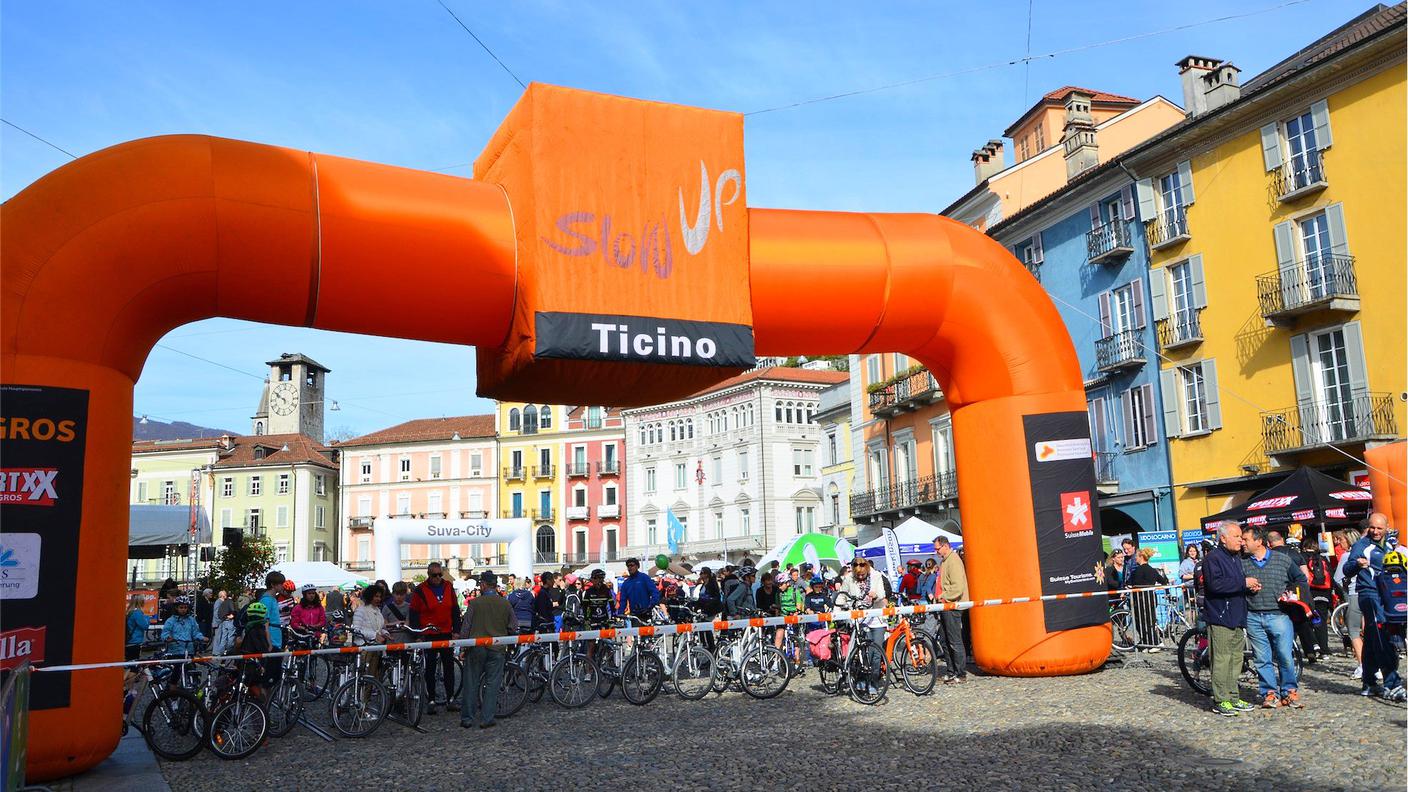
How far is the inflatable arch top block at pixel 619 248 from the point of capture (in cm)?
1063

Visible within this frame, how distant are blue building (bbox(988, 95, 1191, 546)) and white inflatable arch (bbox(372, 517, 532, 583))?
14.2 meters

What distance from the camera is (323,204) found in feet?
33.1

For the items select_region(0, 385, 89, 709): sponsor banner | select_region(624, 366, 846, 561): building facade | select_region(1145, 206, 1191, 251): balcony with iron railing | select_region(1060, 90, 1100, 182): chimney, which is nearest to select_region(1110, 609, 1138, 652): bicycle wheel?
select_region(0, 385, 89, 709): sponsor banner

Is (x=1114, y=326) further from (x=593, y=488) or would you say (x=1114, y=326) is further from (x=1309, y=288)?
(x=593, y=488)

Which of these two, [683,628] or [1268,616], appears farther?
Result: [683,628]

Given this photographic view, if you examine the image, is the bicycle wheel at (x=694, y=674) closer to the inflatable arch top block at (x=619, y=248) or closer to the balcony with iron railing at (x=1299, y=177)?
the inflatable arch top block at (x=619, y=248)

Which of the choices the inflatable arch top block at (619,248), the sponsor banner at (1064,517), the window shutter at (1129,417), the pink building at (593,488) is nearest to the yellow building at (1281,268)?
the window shutter at (1129,417)

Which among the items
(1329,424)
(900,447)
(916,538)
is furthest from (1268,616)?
(900,447)

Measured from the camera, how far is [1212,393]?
82.1 ft

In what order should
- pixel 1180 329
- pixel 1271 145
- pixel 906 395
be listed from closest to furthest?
1. pixel 1271 145
2. pixel 1180 329
3. pixel 906 395

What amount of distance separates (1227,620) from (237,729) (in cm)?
860

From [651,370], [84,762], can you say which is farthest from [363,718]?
[651,370]

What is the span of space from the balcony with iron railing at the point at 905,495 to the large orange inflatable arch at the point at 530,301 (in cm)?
2004

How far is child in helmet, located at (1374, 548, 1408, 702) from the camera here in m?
9.77
